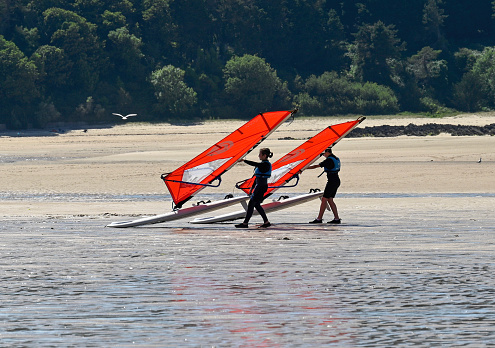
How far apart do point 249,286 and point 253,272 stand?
885 mm

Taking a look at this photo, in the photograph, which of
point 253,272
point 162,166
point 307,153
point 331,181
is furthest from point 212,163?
point 162,166

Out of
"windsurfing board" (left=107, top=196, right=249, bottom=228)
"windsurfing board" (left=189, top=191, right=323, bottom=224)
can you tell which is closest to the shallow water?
"windsurfing board" (left=107, top=196, right=249, bottom=228)

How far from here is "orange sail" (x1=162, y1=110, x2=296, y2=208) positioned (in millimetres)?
14609

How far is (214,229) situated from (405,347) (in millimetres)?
8196

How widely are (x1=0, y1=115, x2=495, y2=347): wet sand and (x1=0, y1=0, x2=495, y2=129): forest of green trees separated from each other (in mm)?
41360

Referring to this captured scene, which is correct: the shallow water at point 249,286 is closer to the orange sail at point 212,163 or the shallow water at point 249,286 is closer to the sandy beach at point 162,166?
the orange sail at point 212,163

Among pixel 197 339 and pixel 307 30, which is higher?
pixel 307 30

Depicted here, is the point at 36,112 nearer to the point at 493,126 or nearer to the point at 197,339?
the point at 493,126

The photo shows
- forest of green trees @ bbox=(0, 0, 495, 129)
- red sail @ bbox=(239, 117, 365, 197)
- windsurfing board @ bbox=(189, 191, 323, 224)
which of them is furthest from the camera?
forest of green trees @ bbox=(0, 0, 495, 129)

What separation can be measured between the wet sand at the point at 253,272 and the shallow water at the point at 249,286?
2cm

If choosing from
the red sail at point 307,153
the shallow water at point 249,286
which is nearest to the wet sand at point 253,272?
the shallow water at point 249,286

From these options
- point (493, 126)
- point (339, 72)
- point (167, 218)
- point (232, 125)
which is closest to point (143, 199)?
point (167, 218)

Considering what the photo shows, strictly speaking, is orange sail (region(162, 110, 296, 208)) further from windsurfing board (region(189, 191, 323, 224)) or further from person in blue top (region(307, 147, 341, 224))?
person in blue top (region(307, 147, 341, 224))

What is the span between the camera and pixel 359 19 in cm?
8481
